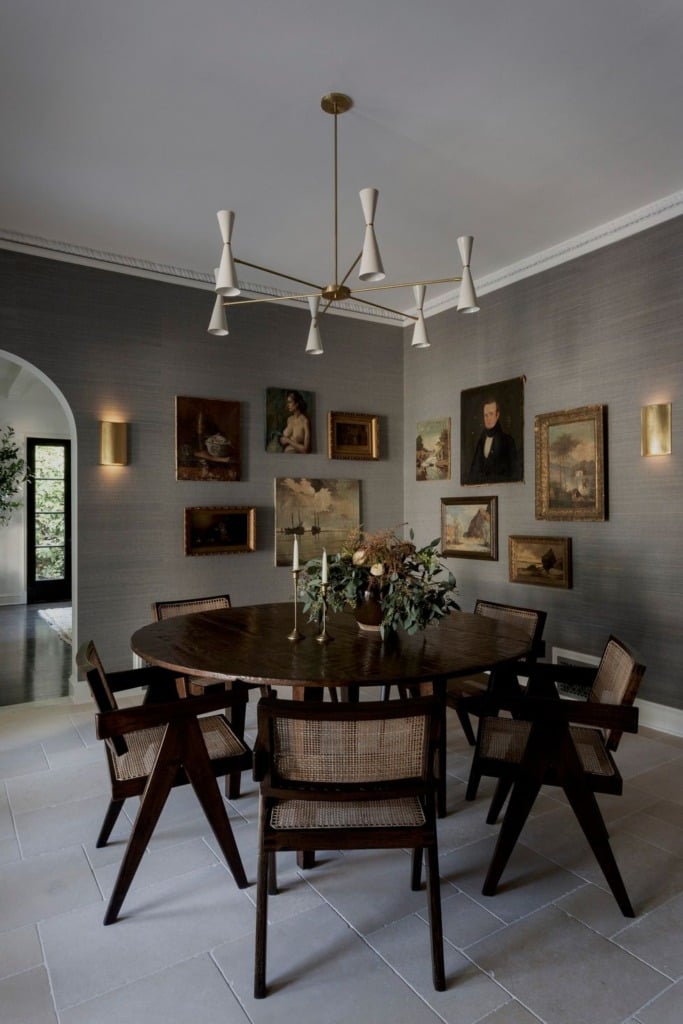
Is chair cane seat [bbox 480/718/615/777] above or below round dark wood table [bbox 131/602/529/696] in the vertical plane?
below

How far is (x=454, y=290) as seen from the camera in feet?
16.6

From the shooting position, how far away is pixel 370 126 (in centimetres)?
290

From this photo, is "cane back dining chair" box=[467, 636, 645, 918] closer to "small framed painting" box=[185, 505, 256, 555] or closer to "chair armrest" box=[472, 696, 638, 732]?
"chair armrest" box=[472, 696, 638, 732]

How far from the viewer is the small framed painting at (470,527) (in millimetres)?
4789

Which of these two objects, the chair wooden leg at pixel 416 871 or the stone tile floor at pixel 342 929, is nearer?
the stone tile floor at pixel 342 929

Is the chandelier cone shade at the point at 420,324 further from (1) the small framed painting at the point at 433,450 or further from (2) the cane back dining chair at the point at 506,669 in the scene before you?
(1) the small framed painting at the point at 433,450

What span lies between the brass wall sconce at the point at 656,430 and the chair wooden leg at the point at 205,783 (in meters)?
3.03

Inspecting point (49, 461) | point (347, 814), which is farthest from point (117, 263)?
point (49, 461)

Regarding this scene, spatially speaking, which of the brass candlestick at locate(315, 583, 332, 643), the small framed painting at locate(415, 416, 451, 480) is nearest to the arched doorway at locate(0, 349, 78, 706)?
the brass candlestick at locate(315, 583, 332, 643)

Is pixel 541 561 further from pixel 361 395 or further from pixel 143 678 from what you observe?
pixel 143 678

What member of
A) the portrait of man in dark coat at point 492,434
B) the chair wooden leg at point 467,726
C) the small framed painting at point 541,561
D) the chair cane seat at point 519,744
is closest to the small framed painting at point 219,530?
the portrait of man in dark coat at point 492,434

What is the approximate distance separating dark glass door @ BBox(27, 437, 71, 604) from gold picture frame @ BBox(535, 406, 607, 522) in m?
7.14

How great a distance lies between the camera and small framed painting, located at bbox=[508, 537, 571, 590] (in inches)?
166

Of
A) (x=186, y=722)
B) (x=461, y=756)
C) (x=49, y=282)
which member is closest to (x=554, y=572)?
(x=461, y=756)
